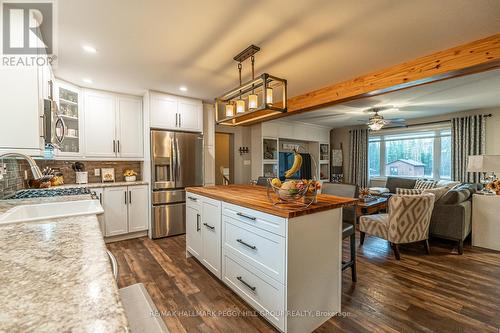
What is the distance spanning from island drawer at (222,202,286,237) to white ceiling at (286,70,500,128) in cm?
333

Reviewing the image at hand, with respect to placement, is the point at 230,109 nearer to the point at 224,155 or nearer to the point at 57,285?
the point at 57,285

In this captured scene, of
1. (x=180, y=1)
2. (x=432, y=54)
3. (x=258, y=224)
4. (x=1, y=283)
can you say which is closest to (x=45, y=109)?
(x=180, y=1)

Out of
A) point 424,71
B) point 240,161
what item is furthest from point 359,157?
point 424,71

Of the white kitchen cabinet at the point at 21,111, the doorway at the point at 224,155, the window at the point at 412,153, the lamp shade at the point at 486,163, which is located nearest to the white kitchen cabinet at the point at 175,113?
the doorway at the point at 224,155

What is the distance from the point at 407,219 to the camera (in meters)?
2.93

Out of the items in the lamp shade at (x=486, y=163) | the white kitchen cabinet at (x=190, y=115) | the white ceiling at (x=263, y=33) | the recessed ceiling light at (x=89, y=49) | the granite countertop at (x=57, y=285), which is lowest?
the granite countertop at (x=57, y=285)

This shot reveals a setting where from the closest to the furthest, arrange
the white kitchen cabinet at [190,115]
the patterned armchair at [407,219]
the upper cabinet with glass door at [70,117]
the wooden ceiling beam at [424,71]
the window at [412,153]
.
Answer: the wooden ceiling beam at [424,71], the patterned armchair at [407,219], the upper cabinet with glass door at [70,117], the white kitchen cabinet at [190,115], the window at [412,153]

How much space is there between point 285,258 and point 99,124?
12.1 ft

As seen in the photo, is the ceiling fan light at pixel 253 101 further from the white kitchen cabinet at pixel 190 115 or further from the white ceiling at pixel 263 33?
the white kitchen cabinet at pixel 190 115

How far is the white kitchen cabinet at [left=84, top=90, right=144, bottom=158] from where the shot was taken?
142 inches

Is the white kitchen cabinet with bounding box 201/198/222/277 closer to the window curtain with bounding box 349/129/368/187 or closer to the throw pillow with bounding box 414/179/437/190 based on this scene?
the throw pillow with bounding box 414/179/437/190

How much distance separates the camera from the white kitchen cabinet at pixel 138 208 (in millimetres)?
3725

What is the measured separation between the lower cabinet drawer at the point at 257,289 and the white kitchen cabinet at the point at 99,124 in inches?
113

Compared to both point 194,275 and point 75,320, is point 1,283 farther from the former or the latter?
point 194,275
